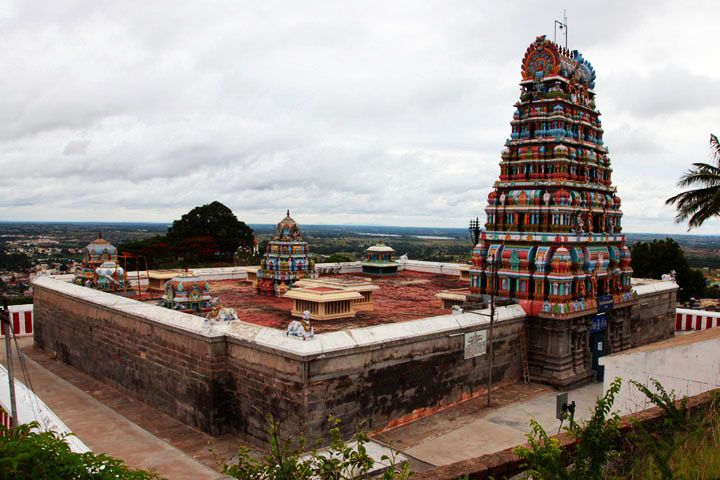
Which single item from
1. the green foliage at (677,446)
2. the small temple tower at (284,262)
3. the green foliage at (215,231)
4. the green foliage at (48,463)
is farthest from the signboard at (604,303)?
the green foliage at (215,231)

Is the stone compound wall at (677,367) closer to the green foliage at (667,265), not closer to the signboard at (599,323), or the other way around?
the signboard at (599,323)

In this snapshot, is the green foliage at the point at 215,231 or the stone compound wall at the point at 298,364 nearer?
the stone compound wall at the point at 298,364

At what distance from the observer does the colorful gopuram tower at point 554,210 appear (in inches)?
729

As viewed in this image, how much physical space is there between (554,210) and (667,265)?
2014 cm

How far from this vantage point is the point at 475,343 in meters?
16.6

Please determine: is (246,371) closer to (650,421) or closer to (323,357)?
(323,357)

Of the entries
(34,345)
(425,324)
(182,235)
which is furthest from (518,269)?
(182,235)

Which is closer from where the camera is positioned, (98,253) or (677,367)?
(677,367)

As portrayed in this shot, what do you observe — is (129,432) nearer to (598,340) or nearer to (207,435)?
(207,435)

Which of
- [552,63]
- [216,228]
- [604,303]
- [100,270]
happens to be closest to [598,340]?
[604,303]

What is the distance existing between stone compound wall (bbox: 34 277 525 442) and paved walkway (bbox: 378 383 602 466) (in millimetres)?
497

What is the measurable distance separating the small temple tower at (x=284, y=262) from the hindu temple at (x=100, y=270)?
5700 mm

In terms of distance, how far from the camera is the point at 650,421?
309 inches

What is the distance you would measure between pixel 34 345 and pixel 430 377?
1827 centimetres
